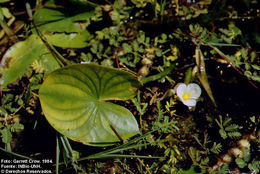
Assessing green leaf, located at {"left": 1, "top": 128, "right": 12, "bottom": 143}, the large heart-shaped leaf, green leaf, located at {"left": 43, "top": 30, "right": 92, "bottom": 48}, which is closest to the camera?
the large heart-shaped leaf

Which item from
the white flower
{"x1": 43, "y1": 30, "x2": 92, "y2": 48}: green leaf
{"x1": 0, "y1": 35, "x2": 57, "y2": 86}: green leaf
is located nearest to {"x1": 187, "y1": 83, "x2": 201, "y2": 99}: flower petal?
the white flower

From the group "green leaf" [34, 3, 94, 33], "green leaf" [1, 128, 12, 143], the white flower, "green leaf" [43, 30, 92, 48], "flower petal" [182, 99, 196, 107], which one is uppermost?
"green leaf" [34, 3, 94, 33]

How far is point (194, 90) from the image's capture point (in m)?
1.59

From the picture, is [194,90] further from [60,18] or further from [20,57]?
[20,57]

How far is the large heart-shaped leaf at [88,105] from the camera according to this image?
4.43ft

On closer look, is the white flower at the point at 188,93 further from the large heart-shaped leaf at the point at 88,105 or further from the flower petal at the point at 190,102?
the large heart-shaped leaf at the point at 88,105

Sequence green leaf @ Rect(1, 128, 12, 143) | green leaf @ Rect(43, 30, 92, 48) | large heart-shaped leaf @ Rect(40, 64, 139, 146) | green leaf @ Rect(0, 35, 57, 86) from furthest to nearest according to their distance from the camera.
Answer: green leaf @ Rect(43, 30, 92, 48)
green leaf @ Rect(0, 35, 57, 86)
green leaf @ Rect(1, 128, 12, 143)
large heart-shaped leaf @ Rect(40, 64, 139, 146)

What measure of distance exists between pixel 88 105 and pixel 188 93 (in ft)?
2.14

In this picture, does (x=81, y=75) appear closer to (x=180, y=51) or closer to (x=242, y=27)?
(x=180, y=51)

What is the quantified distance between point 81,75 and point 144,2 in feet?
2.74

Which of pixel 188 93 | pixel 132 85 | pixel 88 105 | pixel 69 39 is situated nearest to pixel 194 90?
pixel 188 93

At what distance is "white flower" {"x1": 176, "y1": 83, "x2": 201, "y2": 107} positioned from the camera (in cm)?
156

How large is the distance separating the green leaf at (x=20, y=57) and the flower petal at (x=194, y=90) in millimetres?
986

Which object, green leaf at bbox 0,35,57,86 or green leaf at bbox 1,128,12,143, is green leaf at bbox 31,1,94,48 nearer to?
green leaf at bbox 0,35,57,86
